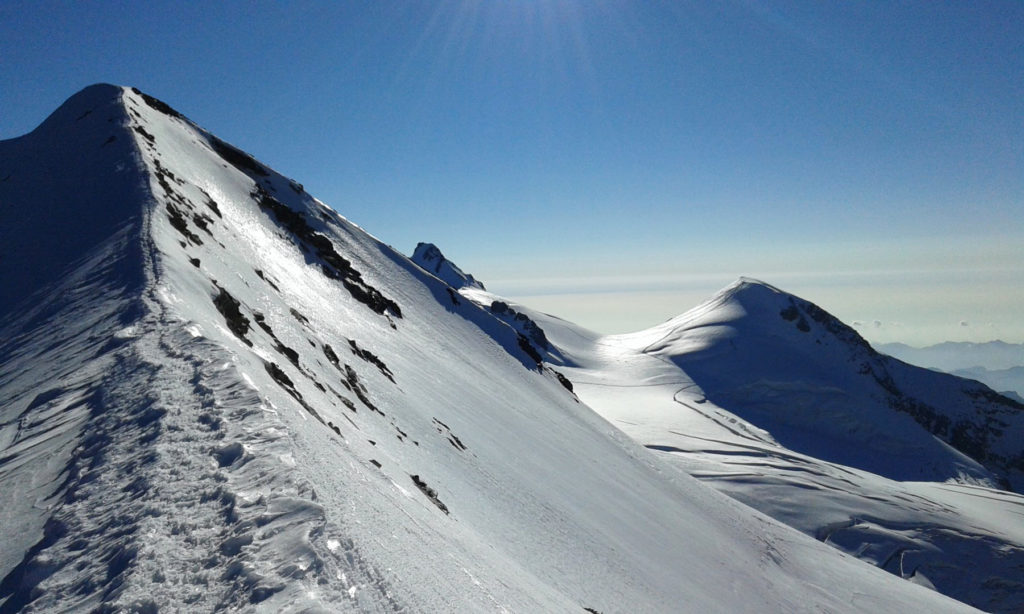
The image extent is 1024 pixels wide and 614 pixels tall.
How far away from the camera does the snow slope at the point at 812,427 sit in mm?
51625

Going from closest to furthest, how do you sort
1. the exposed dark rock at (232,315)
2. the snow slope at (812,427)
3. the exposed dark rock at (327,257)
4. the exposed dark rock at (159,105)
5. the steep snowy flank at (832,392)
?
the exposed dark rock at (232,315) → the exposed dark rock at (327,257) → the exposed dark rock at (159,105) → the snow slope at (812,427) → the steep snowy flank at (832,392)

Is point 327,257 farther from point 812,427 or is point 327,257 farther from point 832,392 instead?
point 832,392

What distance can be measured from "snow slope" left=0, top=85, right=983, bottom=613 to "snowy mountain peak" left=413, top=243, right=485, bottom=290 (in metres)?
139

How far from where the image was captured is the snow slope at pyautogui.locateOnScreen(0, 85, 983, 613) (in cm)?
510

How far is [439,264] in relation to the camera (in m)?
184

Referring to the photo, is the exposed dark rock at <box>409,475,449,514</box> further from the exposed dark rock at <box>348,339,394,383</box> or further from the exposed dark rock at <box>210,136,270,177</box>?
the exposed dark rock at <box>210,136,270,177</box>

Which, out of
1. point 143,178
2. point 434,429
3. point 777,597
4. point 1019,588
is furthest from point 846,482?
point 143,178

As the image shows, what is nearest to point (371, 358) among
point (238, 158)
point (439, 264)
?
point (238, 158)

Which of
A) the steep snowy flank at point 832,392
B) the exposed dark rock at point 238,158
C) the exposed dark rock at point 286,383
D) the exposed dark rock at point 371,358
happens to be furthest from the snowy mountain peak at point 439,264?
the exposed dark rock at point 286,383

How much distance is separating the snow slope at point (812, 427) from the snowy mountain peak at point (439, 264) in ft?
55.5

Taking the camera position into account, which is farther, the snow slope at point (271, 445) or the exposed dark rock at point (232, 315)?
the exposed dark rock at point (232, 315)

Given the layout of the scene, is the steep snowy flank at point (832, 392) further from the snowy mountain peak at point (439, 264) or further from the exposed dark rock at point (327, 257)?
the exposed dark rock at point (327, 257)

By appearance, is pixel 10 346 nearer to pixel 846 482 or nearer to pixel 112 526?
pixel 112 526

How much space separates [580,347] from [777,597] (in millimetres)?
120869
